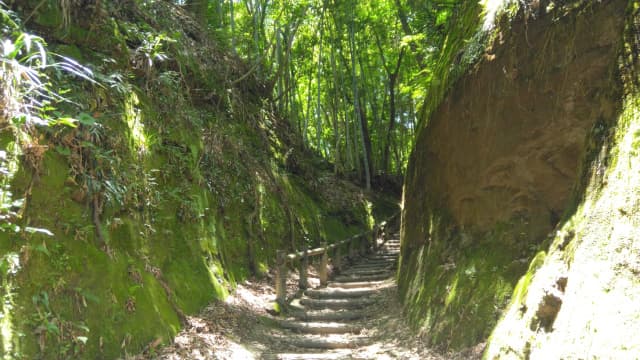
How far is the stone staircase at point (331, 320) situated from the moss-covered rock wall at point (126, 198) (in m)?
1.23

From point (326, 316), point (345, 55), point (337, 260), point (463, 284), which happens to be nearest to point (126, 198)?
point (463, 284)

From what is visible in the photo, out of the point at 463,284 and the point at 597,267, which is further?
the point at 463,284

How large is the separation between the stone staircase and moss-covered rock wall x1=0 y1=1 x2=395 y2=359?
1.23m

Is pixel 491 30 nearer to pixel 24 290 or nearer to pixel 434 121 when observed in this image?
pixel 434 121

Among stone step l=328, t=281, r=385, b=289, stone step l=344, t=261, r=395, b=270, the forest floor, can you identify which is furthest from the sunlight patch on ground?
stone step l=344, t=261, r=395, b=270

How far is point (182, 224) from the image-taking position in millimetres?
7090

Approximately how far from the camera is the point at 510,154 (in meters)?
5.93

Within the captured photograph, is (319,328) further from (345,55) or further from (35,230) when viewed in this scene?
(345,55)

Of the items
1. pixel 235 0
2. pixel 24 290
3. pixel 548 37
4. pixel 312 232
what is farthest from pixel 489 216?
pixel 235 0

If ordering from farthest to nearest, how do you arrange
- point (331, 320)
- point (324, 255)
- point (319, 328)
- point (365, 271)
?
point (365, 271)
point (324, 255)
point (331, 320)
point (319, 328)

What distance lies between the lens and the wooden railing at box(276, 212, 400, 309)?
28.0ft

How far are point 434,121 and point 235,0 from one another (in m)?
13.0

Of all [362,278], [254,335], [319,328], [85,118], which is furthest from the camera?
[362,278]

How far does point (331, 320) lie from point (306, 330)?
2.33ft
